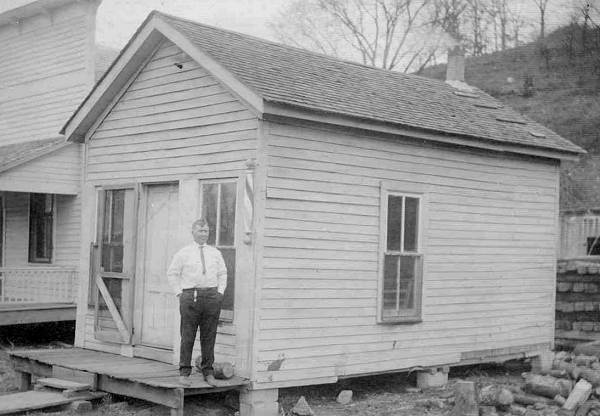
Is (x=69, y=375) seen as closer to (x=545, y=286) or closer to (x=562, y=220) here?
(x=545, y=286)

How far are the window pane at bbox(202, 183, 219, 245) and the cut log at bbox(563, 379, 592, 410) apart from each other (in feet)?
16.4

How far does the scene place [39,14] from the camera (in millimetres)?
20734

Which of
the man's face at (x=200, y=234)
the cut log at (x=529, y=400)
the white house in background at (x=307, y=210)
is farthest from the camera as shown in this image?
the cut log at (x=529, y=400)

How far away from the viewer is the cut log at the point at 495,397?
10.8m

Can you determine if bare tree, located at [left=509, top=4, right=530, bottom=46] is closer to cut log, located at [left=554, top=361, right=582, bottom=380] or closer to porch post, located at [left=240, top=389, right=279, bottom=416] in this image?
cut log, located at [left=554, top=361, right=582, bottom=380]

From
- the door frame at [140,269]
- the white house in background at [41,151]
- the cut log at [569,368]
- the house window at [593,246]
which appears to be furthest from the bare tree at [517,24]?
the door frame at [140,269]

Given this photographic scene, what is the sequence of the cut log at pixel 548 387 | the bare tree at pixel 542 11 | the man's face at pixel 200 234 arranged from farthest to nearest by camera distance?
the bare tree at pixel 542 11 < the cut log at pixel 548 387 < the man's face at pixel 200 234

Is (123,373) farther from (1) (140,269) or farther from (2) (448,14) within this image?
(2) (448,14)

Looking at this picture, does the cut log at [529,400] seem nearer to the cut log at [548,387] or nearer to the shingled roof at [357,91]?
the cut log at [548,387]

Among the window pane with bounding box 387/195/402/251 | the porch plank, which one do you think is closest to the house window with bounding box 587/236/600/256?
the window pane with bounding box 387/195/402/251

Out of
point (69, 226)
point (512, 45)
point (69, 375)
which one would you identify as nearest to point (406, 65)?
point (512, 45)

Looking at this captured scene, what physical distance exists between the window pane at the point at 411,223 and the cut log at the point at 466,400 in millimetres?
2596

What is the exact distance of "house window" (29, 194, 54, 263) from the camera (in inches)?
739

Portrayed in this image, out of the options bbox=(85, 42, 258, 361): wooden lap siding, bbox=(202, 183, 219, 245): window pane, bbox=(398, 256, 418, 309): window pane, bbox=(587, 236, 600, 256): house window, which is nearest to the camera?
bbox=(85, 42, 258, 361): wooden lap siding
